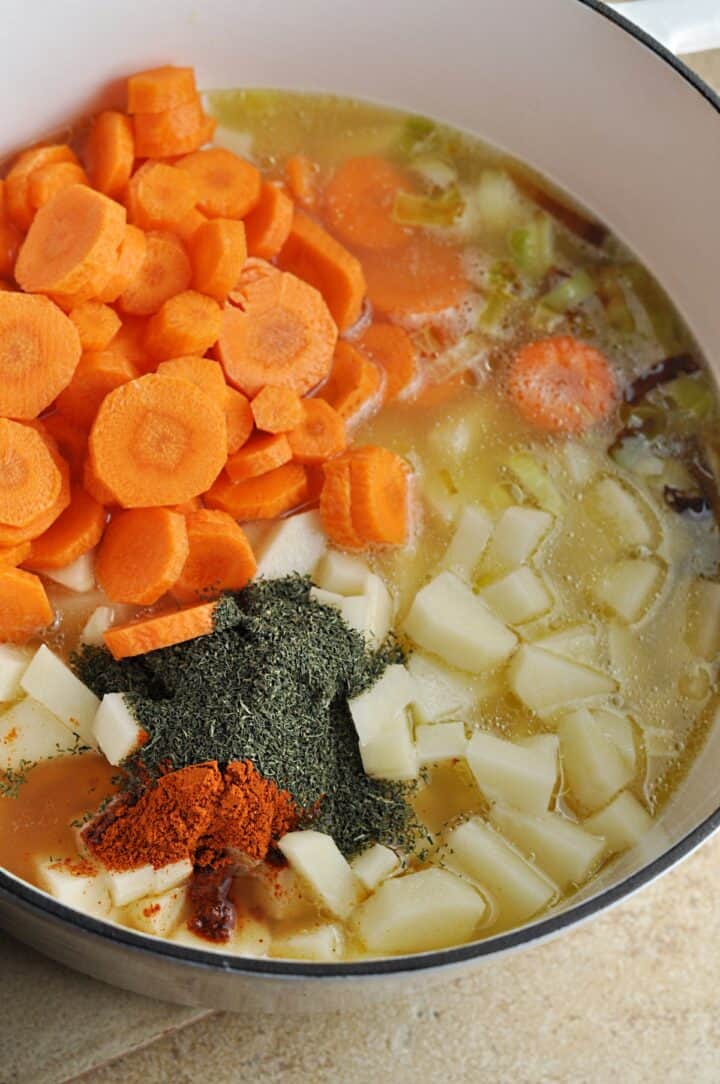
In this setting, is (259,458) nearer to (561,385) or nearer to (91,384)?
(91,384)

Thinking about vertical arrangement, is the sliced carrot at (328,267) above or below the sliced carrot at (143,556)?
above

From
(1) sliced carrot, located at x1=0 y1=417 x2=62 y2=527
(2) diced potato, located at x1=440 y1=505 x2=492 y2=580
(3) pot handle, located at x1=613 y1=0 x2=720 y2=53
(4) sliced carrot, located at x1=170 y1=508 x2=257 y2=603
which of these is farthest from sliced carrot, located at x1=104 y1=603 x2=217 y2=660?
(3) pot handle, located at x1=613 y1=0 x2=720 y2=53

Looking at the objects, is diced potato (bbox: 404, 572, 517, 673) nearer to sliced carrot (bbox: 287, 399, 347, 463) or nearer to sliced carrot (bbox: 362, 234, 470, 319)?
sliced carrot (bbox: 287, 399, 347, 463)

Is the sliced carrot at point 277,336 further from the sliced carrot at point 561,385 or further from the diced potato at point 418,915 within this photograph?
the diced potato at point 418,915

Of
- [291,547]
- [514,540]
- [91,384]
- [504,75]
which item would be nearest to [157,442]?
[91,384]

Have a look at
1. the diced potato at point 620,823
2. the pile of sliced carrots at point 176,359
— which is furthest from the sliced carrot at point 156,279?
the diced potato at point 620,823

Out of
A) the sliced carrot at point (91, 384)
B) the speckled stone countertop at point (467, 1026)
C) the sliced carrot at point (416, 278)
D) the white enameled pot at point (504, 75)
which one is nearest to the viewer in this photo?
the speckled stone countertop at point (467, 1026)

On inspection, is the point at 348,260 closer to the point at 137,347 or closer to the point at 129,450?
the point at 137,347
